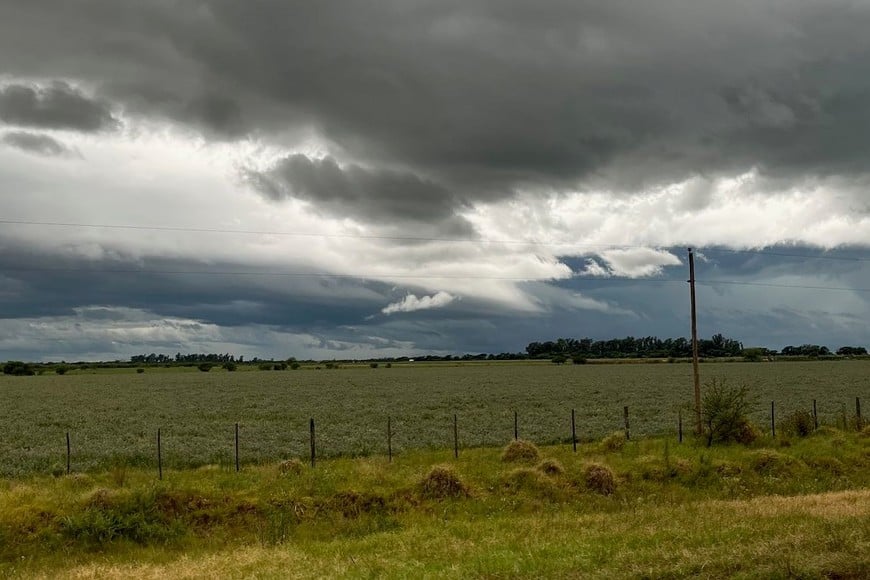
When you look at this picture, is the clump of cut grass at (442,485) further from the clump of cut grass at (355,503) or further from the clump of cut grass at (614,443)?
the clump of cut grass at (614,443)

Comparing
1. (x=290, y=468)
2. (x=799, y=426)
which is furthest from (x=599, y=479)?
(x=799, y=426)

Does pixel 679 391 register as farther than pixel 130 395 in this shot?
No

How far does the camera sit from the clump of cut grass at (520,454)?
2595 centimetres

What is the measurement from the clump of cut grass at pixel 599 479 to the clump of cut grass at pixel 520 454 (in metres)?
2.93

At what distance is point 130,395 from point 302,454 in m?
56.9

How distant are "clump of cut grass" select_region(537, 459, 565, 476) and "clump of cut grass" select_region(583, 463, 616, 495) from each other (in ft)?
2.68

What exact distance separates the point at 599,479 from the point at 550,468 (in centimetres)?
164

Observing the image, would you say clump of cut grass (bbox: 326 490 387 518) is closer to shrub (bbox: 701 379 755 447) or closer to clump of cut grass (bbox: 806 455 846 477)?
shrub (bbox: 701 379 755 447)

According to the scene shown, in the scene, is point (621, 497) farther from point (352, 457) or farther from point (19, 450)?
point (19, 450)

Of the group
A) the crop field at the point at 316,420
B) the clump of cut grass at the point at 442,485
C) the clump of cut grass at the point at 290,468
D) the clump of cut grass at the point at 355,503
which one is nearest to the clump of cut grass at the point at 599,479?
the clump of cut grass at the point at 442,485

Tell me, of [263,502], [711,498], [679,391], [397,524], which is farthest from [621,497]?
[679,391]

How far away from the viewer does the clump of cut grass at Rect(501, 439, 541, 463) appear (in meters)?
26.0

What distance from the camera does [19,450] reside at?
1299 inches

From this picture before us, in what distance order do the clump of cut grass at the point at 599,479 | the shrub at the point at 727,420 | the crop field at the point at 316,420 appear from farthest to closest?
the crop field at the point at 316,420, the shrub at the point at 727,420, the clump of cut grass at the point at 599,479
